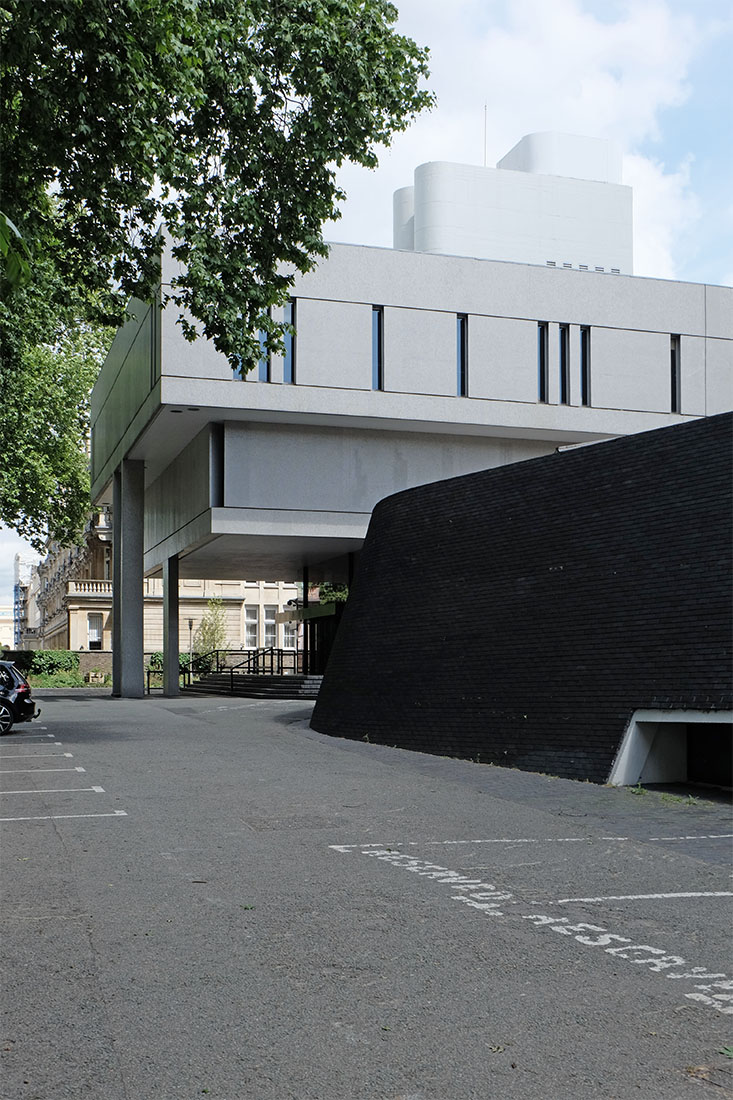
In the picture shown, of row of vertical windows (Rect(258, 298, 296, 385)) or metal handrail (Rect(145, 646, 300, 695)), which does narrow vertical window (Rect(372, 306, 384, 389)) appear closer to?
row of vertical windows (Rect(258, 298, 296, 385))

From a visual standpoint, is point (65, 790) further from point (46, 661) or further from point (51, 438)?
point (46, 661)

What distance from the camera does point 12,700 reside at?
21953mm

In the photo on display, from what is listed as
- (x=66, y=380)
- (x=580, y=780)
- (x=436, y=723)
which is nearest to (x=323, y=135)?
(x=436, y=723)

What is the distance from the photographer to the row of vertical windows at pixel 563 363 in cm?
3350

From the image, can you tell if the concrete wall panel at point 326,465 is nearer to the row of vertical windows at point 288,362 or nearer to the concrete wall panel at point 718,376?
the row of vertical windows at point 288,362

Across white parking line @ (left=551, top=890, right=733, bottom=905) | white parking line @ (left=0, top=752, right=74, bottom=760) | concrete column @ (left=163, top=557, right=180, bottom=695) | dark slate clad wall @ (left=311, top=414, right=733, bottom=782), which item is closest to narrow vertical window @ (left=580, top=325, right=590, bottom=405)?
dark slate clad wall @ (left=311, top=414, right=733, bottom=782)

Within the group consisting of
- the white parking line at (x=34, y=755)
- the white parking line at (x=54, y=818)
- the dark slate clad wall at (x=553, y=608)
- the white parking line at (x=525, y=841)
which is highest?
the dark slate clad wall at (x=553, y=608)

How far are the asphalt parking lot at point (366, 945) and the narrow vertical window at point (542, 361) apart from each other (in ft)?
72.0

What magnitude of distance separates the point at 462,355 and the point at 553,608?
1818cm

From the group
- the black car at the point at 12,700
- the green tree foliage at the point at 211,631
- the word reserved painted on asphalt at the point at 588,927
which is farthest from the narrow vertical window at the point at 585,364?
the green tree foliage at the point at 211,631

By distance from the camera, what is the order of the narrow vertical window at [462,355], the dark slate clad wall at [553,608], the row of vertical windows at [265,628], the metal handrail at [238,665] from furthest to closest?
the row of vertical windows at [265,628] < the metal handrail at [238,665] < the narrow vertical window at [462,355] < the dark slate clad wall at [553,608]

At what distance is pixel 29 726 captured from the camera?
2412 centimetres

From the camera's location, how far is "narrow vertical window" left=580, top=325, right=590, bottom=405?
111ft

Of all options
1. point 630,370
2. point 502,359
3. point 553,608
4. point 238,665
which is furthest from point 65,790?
point 238,665
